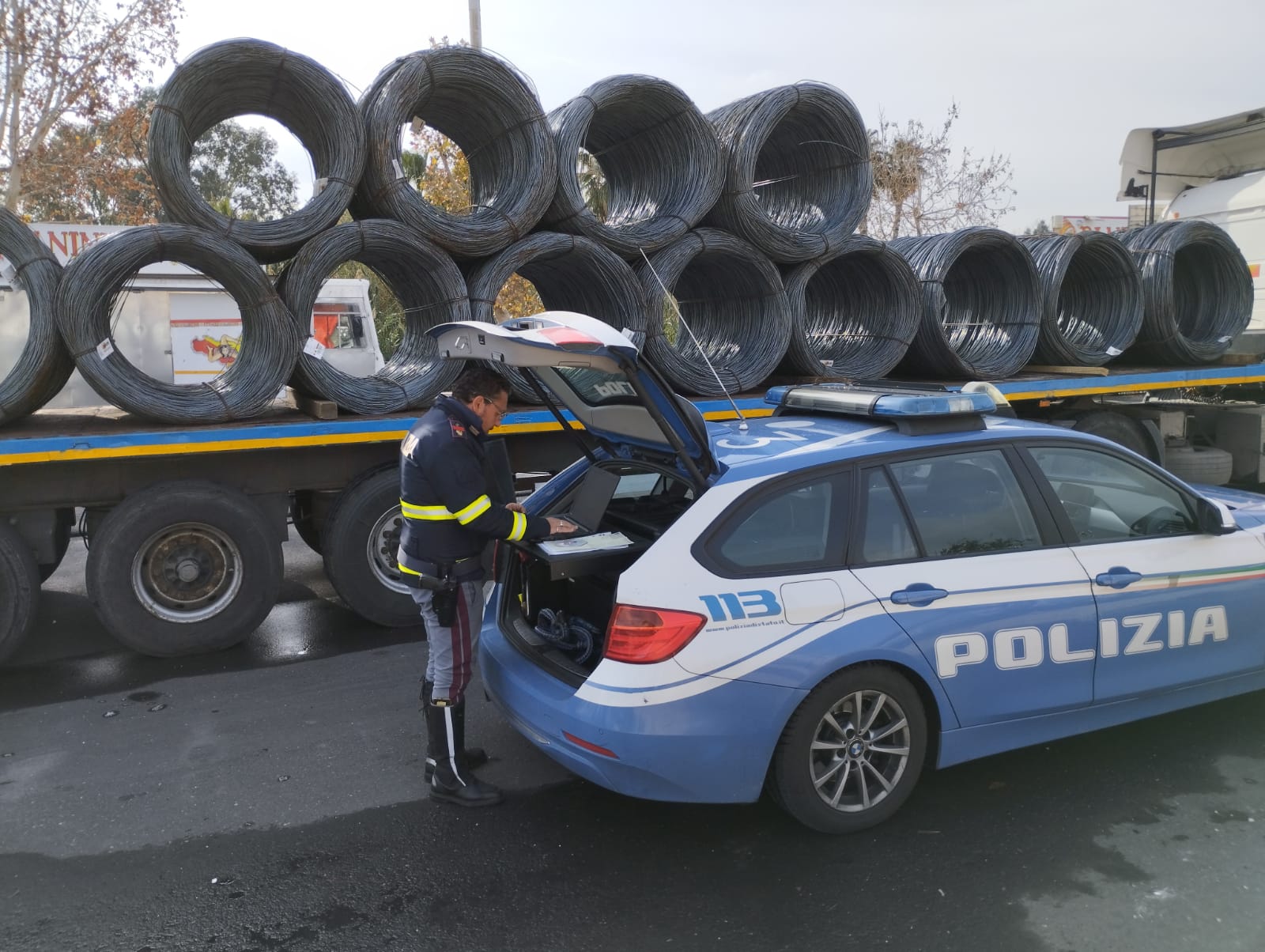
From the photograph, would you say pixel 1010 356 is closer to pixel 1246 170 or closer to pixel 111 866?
pixel 1246 170

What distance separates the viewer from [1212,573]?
4281mm

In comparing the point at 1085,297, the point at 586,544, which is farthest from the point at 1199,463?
the point at 586,544

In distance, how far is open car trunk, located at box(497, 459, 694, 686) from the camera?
3.89 metres

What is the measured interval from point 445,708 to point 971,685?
2.05 meters

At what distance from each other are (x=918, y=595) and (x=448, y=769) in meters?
1.99

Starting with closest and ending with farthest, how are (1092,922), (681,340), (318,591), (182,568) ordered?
(1092,922) < (182,568) < (318,591) < (681,340)

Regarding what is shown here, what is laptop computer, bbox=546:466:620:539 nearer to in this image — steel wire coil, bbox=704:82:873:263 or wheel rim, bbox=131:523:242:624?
wheel rim, bbox=131:523:242:624

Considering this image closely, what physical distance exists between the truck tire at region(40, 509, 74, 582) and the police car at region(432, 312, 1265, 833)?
2.99 meters

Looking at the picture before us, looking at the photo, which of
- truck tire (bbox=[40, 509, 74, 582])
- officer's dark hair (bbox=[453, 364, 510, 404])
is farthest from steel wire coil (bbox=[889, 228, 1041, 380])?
truck tire (bbox=[40, 509, 74, 582])

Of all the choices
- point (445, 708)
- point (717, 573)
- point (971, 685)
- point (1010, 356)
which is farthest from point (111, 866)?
point (1010, 356)

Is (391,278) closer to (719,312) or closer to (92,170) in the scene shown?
(719,312)

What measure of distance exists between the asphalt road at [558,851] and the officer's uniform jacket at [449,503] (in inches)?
40.1

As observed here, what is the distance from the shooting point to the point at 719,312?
8633mm

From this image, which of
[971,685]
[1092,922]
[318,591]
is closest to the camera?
[1092,922]
